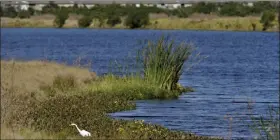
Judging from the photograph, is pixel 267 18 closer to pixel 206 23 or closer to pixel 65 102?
pixel 206 23

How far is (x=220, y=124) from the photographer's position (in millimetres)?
22484

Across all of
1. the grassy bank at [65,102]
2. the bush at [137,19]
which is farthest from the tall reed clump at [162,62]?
the bush at [137,19]

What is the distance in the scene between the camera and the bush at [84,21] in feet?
399

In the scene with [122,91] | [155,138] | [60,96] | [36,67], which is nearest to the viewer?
[155,138]

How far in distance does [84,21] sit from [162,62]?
319 ft

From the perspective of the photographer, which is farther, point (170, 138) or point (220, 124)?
point (220, 124)

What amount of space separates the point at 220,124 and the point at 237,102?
6.64 m

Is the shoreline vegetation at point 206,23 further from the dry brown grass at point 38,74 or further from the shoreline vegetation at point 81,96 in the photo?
the shoreline vegetation at point 81,96

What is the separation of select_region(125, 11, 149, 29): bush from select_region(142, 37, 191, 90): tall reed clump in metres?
83.5

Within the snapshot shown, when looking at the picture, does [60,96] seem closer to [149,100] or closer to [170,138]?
[149,100]

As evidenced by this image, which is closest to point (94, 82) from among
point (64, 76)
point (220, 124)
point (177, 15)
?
point (64, 76)

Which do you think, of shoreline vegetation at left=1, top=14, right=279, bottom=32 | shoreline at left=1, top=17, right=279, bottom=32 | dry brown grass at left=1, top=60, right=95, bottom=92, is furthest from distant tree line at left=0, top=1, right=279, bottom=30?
dry brown grass at left=1, top=60, right=95, bottom=92

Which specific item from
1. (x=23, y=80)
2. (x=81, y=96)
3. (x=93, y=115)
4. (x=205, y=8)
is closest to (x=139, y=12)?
(x=205, y=8)

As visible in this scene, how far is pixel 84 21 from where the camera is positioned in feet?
411
